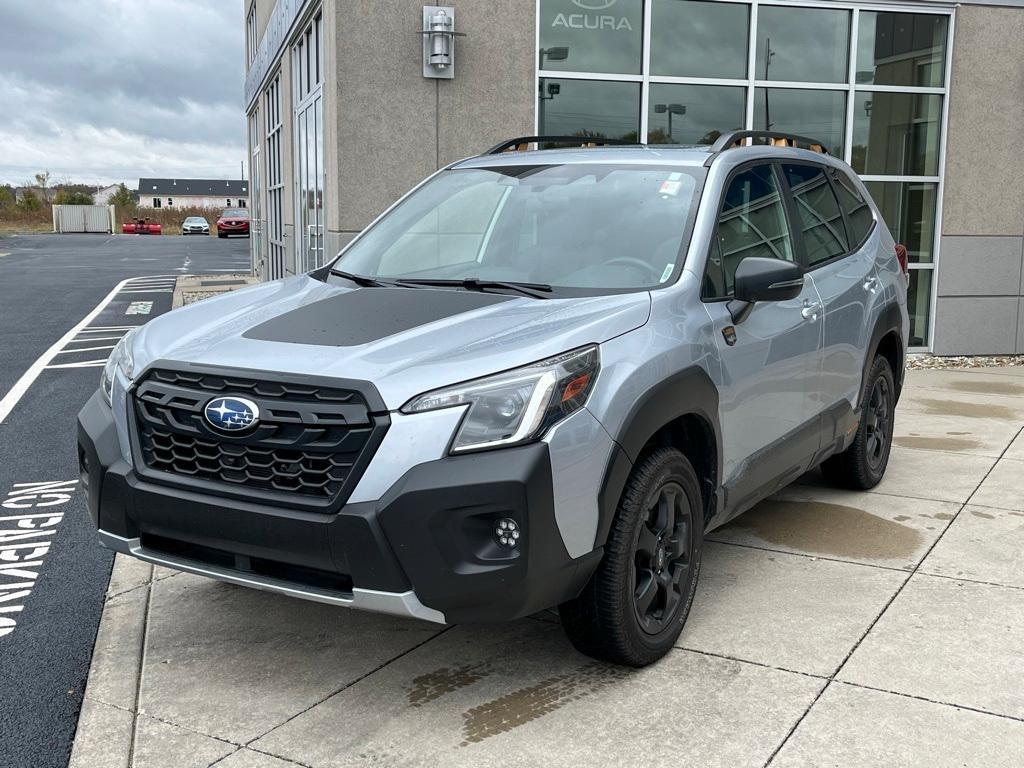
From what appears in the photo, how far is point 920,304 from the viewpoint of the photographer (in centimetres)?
1162

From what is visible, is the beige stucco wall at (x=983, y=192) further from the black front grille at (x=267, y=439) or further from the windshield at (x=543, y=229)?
the black front grille at (x=267, y=439)

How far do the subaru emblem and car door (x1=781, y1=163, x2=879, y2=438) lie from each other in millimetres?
2602

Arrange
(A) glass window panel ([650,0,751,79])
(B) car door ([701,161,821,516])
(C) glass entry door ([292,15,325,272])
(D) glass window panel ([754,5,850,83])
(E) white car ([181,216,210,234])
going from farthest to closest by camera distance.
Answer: (E) white car ([181,216,210,234])
(C) glass entry door ([292,15,325,272])
(D) glass window panel ([754,5,850,83])
(A) glass window panel ([650,0,751,79])
(B) car door ([701,161,821,516])

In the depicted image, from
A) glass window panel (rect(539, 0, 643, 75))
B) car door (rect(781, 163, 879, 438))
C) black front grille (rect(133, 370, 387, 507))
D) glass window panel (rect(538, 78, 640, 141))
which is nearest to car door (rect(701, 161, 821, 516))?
car door (rect(781, 163, 879, 438))

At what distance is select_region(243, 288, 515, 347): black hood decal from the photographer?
11.4 feet

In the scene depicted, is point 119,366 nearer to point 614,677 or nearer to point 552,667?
point 552,667

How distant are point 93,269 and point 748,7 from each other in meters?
21.7

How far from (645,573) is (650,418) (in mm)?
575

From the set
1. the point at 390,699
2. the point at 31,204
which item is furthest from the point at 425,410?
the point at 31,204

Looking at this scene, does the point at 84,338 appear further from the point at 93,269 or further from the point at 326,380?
the point at 93,269

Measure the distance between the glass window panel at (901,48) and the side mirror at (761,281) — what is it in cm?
806

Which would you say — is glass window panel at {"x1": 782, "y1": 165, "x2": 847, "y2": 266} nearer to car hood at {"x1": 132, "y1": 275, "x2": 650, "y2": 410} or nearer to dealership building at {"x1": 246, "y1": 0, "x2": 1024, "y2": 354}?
car hood at {"x1": 132, "y1": 275, "x2": 650, "y2": 410}

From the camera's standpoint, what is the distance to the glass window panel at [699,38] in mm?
10680

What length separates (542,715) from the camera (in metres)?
3.38
